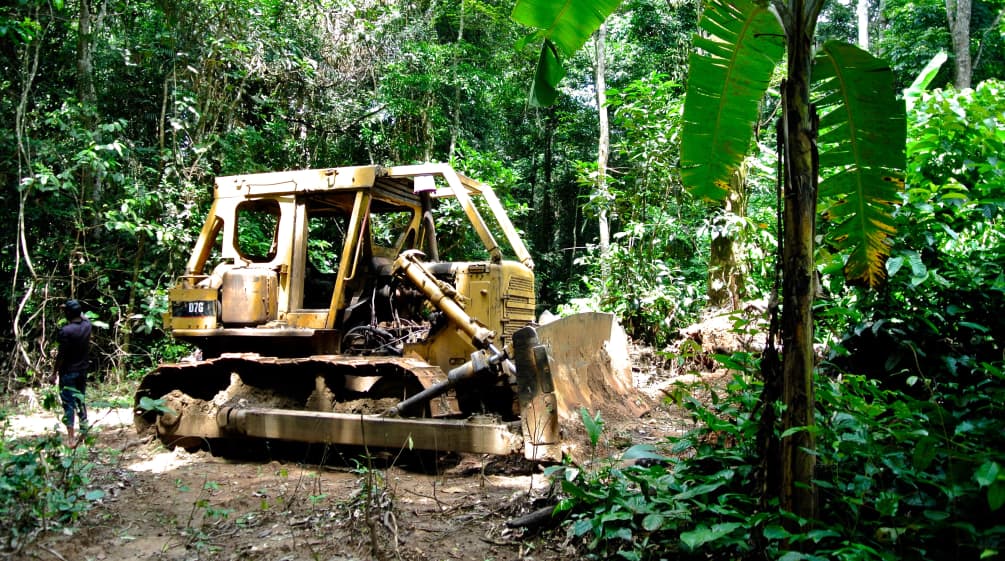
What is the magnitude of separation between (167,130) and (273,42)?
8.24ft

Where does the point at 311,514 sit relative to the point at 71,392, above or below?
below

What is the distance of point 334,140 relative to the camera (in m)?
14.6

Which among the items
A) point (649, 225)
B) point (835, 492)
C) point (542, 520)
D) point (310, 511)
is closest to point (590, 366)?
point (542, 520)

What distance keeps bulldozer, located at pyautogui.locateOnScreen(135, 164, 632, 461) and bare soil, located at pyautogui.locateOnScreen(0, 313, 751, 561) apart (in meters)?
0.36

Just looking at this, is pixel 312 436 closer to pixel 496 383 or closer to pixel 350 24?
pixel 496 383

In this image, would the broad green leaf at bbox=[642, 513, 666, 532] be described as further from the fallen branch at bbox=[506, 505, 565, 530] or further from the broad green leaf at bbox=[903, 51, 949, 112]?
the broad green leaf at bbox=[903, 51, 949, 112]

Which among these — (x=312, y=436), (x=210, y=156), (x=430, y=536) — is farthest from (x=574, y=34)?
(x=210, y=156)

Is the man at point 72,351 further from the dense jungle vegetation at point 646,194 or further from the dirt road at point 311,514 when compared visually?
the dense jungle vegetation at point 646,194

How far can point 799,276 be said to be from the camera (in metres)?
2.96

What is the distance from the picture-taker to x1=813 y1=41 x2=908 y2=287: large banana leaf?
354cm

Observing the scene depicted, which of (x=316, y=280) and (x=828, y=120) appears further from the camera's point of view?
(x=316, y=280)

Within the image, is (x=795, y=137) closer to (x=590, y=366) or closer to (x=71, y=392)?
(x=590, y=366)

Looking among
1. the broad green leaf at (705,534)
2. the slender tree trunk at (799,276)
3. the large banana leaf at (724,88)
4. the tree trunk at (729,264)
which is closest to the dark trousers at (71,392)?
the broad green leaf at (705,534)

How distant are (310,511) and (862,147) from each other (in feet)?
13.3
